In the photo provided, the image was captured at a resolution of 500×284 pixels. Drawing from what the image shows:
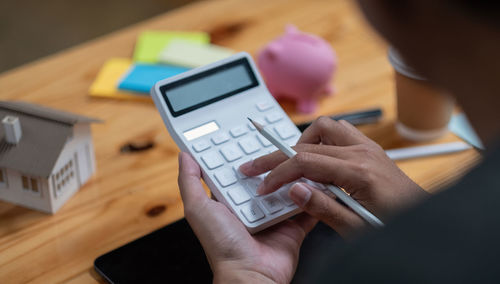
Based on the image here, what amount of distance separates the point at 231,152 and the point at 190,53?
1.37ft

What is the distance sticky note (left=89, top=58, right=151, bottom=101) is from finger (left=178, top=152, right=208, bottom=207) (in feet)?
1.14

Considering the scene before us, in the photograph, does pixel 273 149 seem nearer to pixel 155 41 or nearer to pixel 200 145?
pixel 200 145

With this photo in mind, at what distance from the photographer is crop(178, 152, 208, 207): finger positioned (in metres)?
0.70

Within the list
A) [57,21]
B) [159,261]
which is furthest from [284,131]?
[57,21]

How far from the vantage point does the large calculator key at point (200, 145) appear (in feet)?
2.49

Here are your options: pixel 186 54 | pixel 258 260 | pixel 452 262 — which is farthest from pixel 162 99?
pixel 452 262

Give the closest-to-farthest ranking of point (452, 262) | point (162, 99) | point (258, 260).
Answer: point (452, 262)
point (258, 260)
point (162, 99)

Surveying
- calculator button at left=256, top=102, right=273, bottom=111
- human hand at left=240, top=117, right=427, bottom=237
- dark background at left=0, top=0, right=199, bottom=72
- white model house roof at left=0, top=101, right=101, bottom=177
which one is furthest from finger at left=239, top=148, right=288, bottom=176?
dark background at left=0, top=0, right=199, bottom=72

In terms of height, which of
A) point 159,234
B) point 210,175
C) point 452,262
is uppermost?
point 452,262

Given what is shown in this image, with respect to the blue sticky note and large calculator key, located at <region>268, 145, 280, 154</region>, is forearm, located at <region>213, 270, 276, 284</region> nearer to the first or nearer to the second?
large calculator key, located at <region>268, 145, 280, 154</region>

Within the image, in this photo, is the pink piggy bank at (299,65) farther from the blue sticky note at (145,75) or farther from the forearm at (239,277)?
the forearm at (239,277)

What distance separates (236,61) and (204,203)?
0.23 meters

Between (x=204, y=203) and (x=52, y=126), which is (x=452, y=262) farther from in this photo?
(x=52, y=126)

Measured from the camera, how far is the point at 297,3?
1.32 m
